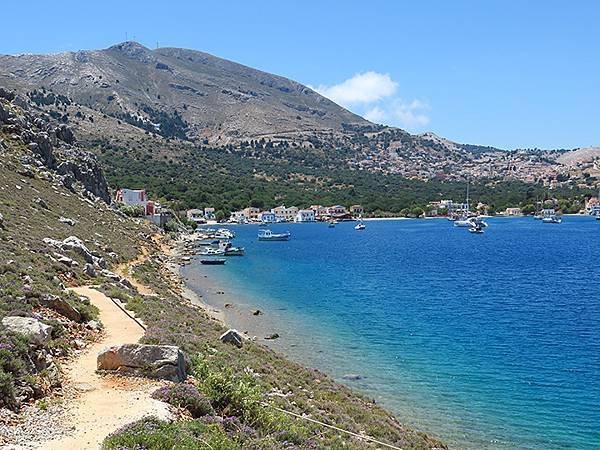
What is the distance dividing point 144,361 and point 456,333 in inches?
1085

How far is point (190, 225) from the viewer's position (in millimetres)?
132500

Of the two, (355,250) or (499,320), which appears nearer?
(499,320)

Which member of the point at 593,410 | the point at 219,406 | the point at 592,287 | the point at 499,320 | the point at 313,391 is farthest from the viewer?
the point at 592,287

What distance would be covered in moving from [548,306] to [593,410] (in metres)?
25.6

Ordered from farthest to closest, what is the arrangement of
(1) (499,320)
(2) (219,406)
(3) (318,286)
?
(3) (318,286) < (1) (499,320) < (2) (219,406)

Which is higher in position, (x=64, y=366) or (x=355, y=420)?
(x=64, y=366)

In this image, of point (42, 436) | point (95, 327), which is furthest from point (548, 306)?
point (42, 436)

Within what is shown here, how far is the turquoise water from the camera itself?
22812mm

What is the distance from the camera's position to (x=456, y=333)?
123 feet

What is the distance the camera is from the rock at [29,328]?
570 inches

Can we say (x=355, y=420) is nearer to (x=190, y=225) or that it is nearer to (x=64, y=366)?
(x=64, y=366)

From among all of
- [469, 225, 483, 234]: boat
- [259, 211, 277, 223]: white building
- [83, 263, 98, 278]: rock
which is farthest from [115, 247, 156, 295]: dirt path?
[259, 211, 277, 223]: white building

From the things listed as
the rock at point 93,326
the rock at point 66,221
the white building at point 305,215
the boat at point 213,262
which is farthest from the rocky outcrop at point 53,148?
the white building at point 305,215

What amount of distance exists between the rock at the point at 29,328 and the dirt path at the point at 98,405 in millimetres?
1068
